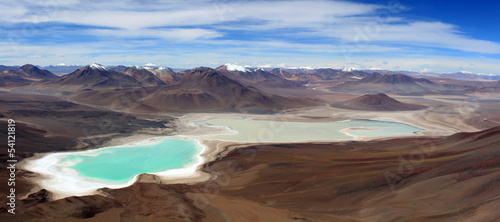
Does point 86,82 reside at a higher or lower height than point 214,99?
higher

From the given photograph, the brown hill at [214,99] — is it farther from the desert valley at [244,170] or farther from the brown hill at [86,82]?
the brown hill at [86,82]

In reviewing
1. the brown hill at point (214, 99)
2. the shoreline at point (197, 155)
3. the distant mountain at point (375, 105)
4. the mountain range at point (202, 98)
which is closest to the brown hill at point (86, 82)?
the mountain range at point (202, 98)

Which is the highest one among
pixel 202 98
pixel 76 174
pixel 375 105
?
pixel 202 98

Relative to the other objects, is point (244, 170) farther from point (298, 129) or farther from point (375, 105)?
point (375, 105)

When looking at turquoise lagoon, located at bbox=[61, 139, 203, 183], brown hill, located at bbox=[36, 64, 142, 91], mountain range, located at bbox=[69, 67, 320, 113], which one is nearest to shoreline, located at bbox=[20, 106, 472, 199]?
turquoise lagoon, located at bbox=[61, 139, 203, 183]

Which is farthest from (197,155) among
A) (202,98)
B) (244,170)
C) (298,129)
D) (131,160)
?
(202,98)

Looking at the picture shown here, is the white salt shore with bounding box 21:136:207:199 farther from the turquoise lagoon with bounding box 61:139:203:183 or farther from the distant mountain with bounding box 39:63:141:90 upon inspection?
the distant mountain with bounding box 39:63:141:90
